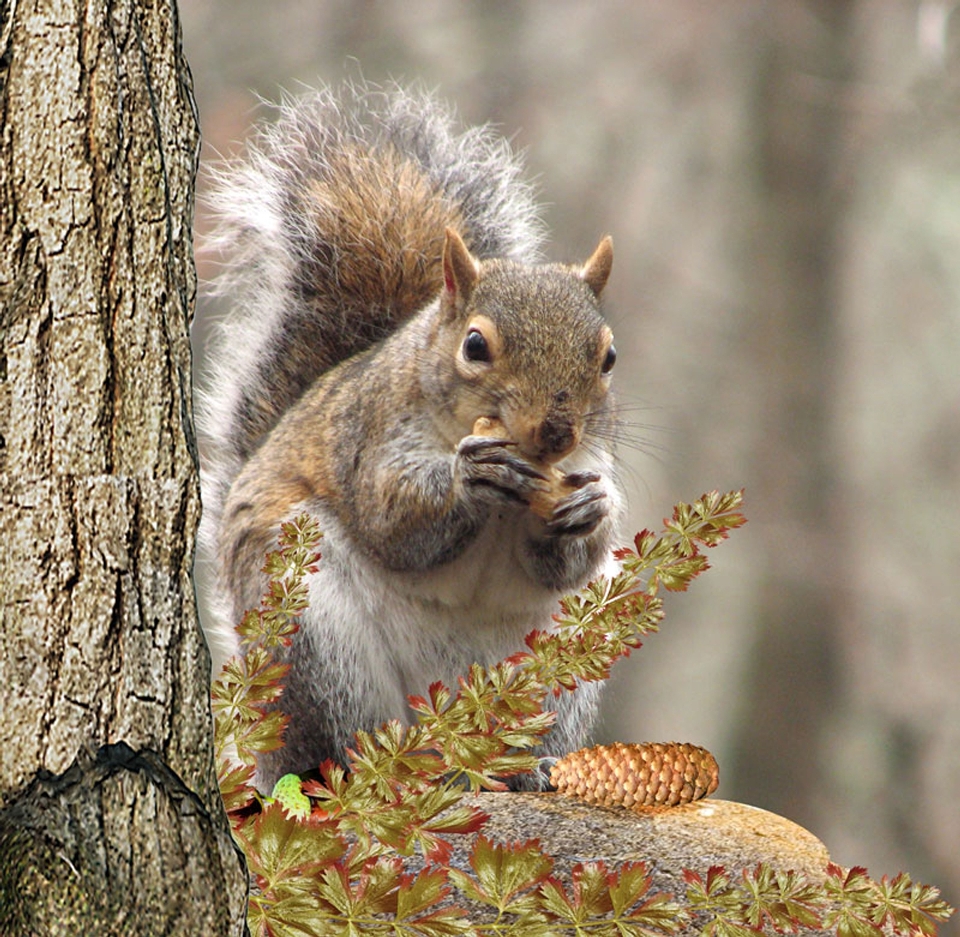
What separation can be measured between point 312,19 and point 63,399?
2986mm

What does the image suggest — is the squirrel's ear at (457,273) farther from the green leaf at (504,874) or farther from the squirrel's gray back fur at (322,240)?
→ the green leaf at (504,874)

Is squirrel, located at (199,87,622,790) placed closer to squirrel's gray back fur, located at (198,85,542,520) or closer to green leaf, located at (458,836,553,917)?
squirrel's gray back fur, located at (198,85,542,520)

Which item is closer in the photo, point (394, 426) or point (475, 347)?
point (475, 347)

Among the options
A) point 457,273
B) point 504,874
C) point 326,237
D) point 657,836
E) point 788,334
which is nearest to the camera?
point 504,874

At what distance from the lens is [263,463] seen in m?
1.67

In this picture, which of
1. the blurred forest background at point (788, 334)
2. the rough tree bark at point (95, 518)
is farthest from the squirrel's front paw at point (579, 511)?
the blurred forest background at point (788, 334)

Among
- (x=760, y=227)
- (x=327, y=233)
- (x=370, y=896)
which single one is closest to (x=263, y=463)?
(x=327, y=233)

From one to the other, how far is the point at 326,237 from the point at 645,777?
0.91 m

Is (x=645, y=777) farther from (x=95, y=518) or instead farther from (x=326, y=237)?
(x=326, y=237)

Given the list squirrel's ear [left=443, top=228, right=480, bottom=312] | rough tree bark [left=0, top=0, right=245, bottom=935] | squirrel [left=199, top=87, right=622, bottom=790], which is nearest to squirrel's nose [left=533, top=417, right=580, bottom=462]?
squirrel [left=199, top=87, right=622, bottom=790]

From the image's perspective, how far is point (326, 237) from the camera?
5.96 feet

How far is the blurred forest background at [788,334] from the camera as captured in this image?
310 centimetres

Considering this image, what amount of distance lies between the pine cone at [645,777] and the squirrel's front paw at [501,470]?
0.86 ft

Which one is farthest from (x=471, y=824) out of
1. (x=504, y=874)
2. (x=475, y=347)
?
(x=475, y=347)
